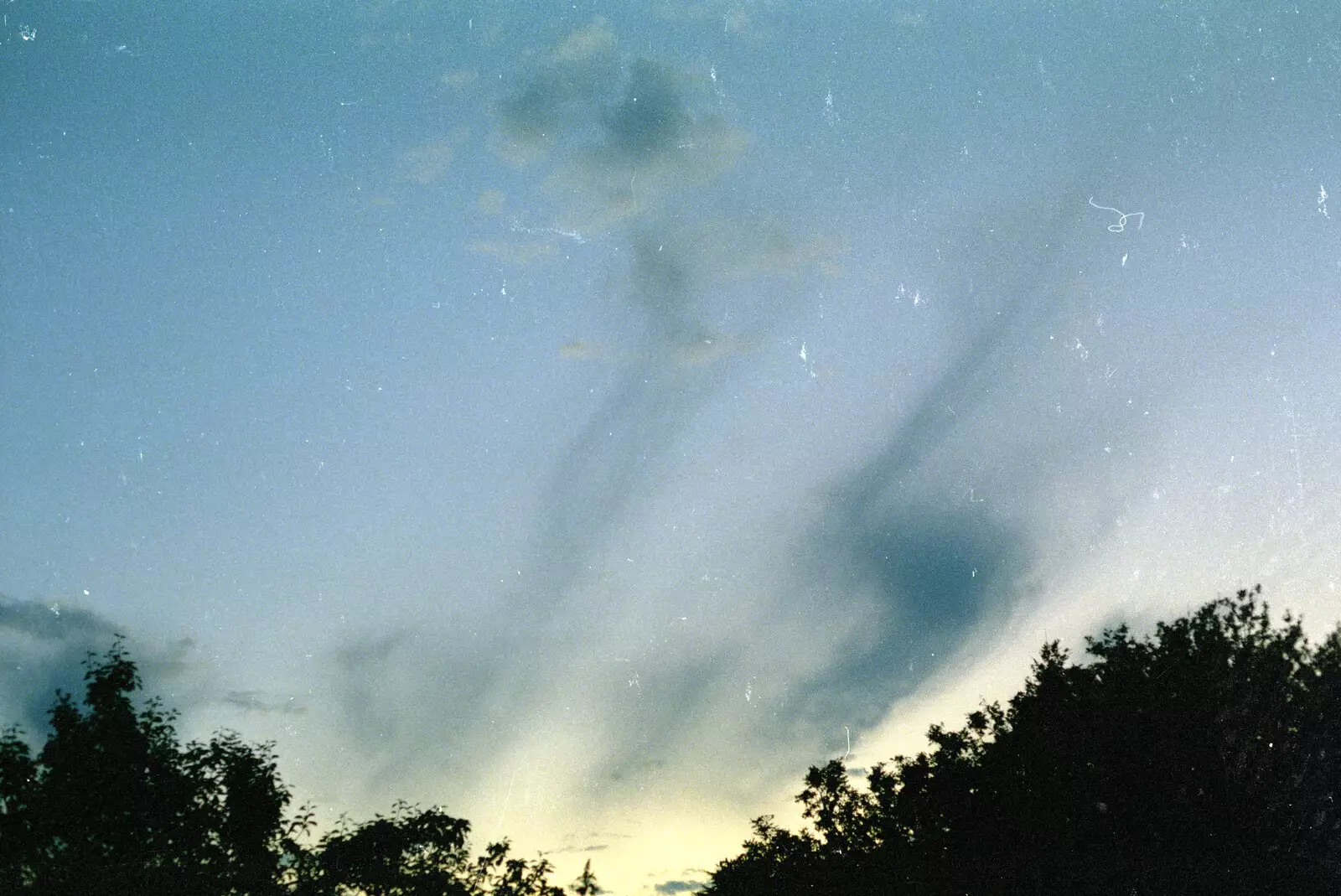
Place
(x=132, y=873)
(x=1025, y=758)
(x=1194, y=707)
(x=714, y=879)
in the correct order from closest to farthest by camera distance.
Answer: (x=132, y=873), (x=1194, y=707), (x=1025, y=758), (x=714, y=879)

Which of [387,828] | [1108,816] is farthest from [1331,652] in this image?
[387,828]

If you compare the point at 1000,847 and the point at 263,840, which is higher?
the point at 263,840

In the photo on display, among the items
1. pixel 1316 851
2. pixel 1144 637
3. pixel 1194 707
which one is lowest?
→ pixel 1316 851

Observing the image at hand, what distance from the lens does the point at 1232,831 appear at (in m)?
31.0

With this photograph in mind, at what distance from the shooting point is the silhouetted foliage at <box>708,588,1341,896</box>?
1204 inches

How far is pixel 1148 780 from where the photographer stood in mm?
32531

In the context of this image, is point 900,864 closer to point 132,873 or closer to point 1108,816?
point 1108,816

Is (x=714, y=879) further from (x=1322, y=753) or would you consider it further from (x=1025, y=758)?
(x=1322, y=753)

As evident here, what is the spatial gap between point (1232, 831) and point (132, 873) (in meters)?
34.0

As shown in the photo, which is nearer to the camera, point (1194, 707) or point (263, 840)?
point (263, 840)

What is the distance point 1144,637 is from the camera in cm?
3647

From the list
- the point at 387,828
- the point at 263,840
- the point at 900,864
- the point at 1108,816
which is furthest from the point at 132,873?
the point at 1108,816

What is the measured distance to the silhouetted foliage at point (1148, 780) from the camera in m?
30.6

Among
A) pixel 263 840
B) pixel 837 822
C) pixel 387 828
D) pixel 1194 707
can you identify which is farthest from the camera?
pixel 837 822
